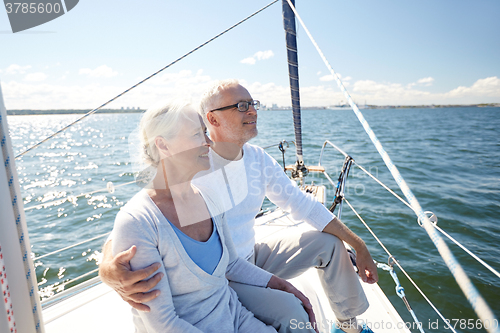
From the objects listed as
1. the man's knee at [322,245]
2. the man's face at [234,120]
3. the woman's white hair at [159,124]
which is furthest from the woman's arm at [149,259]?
the man's face at [234,120]

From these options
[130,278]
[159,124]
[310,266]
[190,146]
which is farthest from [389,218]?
[130,278]

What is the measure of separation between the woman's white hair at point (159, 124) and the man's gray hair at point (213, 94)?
1.81 feet

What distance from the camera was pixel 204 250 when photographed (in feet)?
3.20

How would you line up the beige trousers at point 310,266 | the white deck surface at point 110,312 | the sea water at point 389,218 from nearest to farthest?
the beige trousers at point 310,266, the white deck surface at point 110,312, the sea water at point 389,218

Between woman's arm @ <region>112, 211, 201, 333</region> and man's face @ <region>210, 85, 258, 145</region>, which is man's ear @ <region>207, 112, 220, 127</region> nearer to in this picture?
man's face @ <region>210, 85, 258, 145</region>

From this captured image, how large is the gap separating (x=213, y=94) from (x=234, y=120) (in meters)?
0.18

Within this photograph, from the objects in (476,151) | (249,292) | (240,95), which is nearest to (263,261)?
(249,292)

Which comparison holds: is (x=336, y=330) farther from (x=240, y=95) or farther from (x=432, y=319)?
(x=432, y=319)

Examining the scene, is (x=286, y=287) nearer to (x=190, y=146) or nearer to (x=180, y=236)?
(x=180, y=236)

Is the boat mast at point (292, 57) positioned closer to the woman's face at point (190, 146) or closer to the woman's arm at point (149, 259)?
the woman's face at point (190, 146)

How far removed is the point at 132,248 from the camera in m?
0.78

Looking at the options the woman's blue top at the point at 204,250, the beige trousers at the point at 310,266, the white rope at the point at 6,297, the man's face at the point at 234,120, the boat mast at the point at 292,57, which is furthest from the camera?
the boat mast at the point at 292,57

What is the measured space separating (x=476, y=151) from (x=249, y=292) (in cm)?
1443

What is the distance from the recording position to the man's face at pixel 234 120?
1.52 metres
